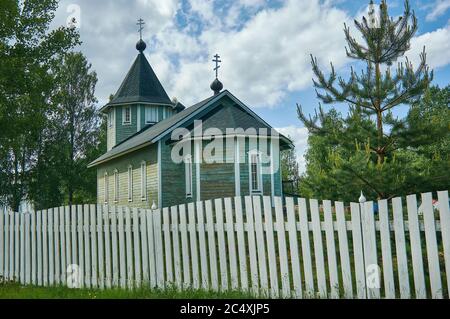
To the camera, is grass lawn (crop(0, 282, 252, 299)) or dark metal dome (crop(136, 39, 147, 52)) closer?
grass lawn (crop(0, 282, 252, 299))

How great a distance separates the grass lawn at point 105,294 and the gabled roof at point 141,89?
75.2 ft

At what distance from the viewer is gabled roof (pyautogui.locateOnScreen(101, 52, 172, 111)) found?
96.0 ft

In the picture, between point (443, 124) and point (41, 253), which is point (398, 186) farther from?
point (41, 253)

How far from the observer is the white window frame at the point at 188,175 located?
60.8ft

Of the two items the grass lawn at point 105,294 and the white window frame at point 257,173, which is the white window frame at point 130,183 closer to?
the white window frame at point 257,173

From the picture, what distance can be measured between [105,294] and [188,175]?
12882 mm

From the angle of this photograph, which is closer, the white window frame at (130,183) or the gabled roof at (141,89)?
the white window frame at (130,183)

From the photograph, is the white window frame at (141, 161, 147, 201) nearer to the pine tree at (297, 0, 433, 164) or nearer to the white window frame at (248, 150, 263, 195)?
the white window frame at (248, 150, 263, 195)

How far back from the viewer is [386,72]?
8.53 meters

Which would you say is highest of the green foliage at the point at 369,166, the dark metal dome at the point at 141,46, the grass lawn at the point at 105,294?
the dark metal dome at the point at 141,46

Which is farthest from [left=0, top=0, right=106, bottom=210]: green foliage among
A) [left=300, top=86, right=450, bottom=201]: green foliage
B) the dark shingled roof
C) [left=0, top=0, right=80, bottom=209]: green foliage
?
[left=300, top=86, right=450, bottom=201]: green foliage

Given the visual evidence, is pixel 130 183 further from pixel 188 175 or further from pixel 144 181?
pixel 188 175

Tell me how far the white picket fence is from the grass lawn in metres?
0.25

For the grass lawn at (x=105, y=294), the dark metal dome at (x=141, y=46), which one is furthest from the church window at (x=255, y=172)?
the dark metal dome at (x=141, y=46)
